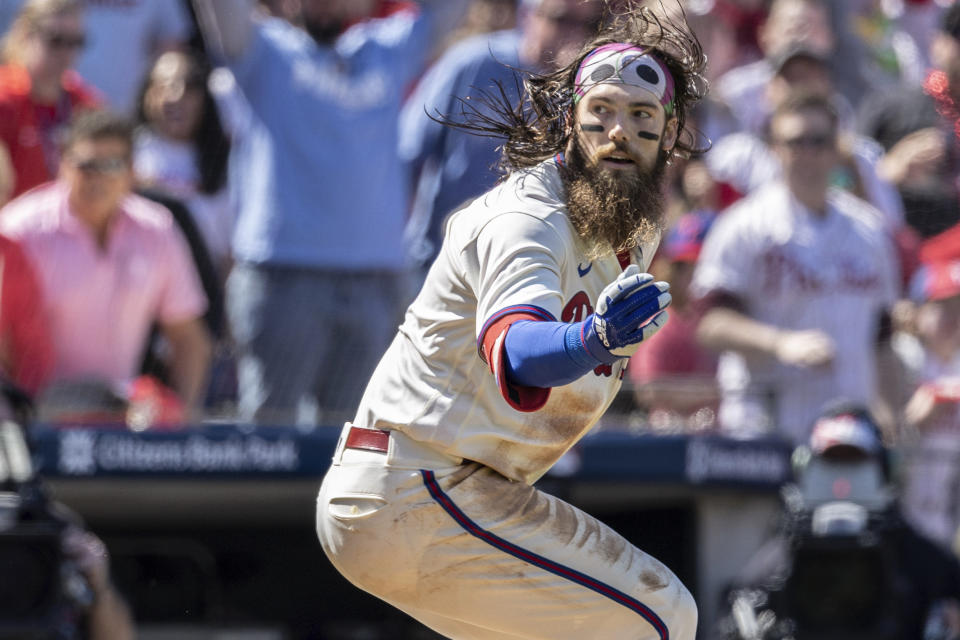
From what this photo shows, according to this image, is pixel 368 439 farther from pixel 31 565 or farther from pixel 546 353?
pixel 31 565

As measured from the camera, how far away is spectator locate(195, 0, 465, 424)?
6.34 meters

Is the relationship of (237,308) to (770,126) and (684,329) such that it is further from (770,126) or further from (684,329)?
(770,126)

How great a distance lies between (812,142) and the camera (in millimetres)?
6719

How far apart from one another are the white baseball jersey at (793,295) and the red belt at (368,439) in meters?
3.30

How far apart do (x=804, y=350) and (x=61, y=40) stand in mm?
3306

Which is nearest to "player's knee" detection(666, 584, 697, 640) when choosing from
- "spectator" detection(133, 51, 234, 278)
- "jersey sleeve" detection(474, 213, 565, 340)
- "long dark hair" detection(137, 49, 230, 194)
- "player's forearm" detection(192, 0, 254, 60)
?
"jersey sleeve" detection(474, 213, 565, 340)

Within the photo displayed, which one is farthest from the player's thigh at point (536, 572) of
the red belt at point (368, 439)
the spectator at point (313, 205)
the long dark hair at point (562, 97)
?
the spectator at point (313, 205)

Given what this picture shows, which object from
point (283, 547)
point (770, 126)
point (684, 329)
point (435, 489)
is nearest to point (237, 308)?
point (283, 547)

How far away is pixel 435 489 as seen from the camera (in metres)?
3.46

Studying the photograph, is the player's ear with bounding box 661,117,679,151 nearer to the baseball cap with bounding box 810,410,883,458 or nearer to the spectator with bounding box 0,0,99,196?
the baseball cap with bounding box 810,410,883,458

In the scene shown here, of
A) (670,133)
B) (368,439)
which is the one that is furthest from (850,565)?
(368,439)

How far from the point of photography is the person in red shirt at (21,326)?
604 centimetres

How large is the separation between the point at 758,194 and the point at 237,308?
2325 millimetres

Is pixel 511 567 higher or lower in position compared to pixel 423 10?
lower
